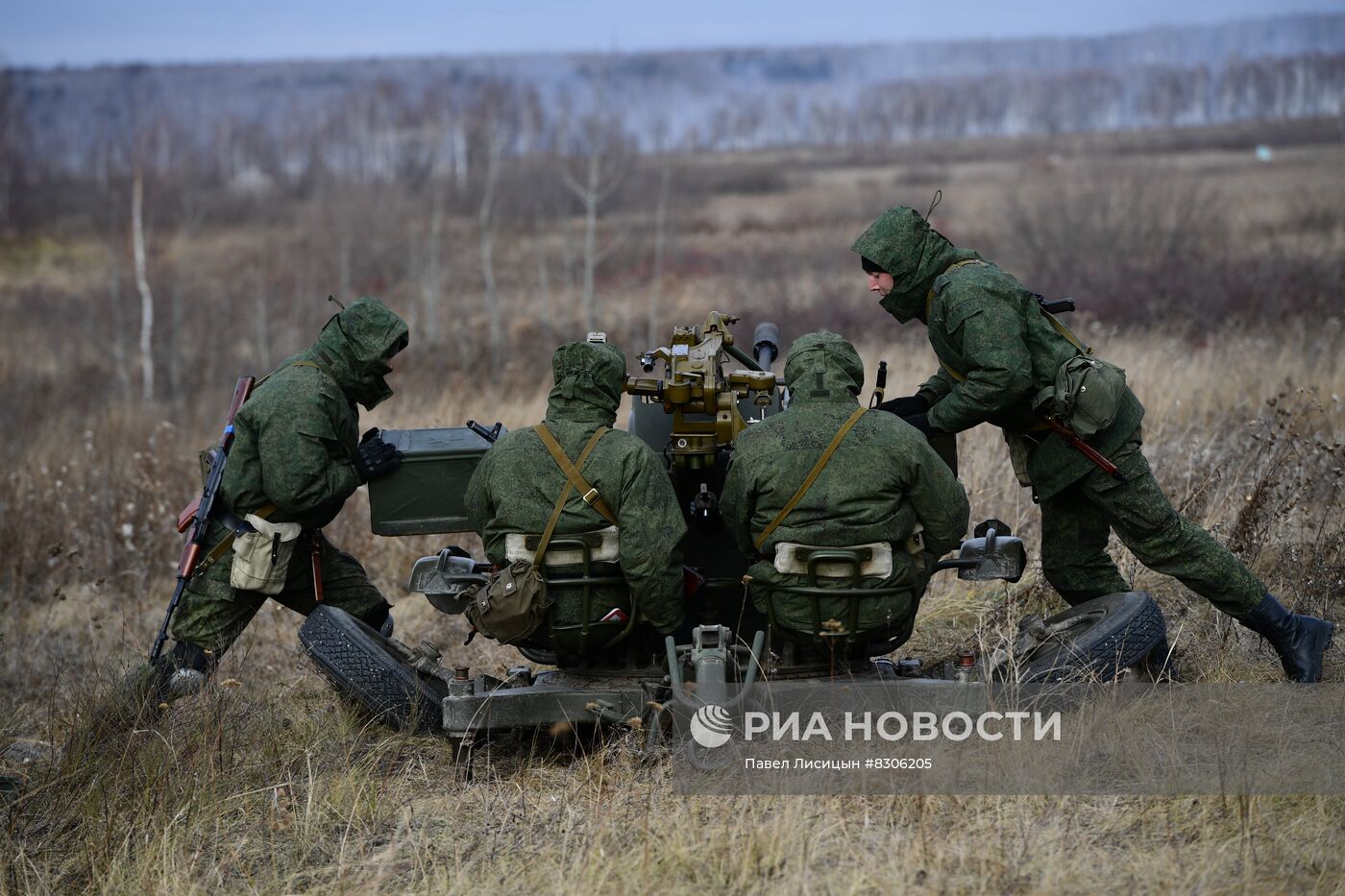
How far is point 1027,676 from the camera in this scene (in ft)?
17.6

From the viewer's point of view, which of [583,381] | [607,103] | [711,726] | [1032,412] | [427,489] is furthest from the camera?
[607,103]

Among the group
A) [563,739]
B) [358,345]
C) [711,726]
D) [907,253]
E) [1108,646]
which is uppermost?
[907,253]

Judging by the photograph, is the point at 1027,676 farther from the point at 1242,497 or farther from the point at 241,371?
the point at 241,371

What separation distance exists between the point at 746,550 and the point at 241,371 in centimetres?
1866

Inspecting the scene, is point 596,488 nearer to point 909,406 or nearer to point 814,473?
point 814,473

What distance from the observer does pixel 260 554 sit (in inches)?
233

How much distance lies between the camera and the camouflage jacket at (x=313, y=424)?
5.79 meters

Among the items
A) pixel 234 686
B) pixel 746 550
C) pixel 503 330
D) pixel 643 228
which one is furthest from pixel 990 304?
pixel 643 228

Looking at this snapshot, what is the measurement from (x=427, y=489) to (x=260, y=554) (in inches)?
31.2

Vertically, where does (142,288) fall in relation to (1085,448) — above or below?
below

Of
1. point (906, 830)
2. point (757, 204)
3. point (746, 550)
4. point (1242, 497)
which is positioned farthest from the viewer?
point (757, 204)

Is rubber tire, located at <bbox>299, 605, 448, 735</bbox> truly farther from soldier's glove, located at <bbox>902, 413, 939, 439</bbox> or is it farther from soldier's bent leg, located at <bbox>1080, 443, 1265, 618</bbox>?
soldier's bent leg, located at <bbox>1080, 443, 1265, 618</bbox>

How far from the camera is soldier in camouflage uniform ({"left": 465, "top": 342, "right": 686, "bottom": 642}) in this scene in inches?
201

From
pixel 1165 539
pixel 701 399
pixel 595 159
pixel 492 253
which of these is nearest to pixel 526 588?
pixel 701 399
